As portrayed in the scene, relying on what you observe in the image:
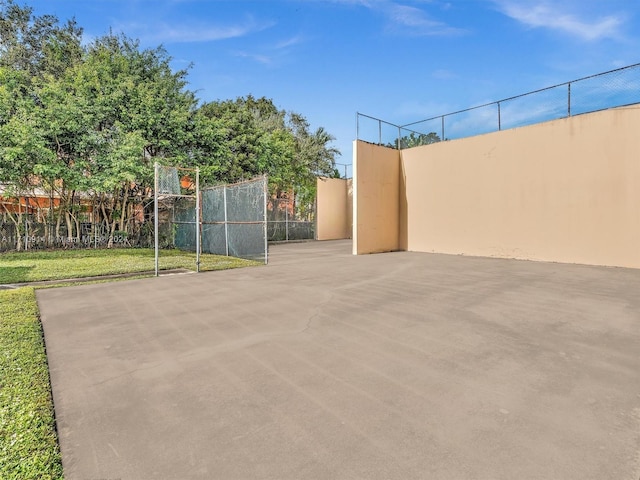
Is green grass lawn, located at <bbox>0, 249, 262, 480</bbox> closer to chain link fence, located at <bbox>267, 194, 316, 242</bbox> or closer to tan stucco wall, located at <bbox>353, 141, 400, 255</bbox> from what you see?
tan stucco wall, located at <bbox>353, 141, 400, 255</bbox>

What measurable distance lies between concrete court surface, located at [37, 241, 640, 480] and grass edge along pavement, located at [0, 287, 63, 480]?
78mm

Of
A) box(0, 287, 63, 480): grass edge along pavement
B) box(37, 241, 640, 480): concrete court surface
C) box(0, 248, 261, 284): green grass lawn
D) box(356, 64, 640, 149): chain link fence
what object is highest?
box(356, 64, 640, 149): chain link fence

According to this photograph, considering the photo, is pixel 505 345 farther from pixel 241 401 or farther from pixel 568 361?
pixel 241 401

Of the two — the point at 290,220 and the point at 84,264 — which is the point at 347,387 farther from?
the point at 290,220

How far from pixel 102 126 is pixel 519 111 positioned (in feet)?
43.6

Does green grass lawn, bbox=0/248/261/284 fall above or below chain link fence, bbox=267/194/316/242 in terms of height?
below

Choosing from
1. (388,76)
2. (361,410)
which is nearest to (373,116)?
(388,76)

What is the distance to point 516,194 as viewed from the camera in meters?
10.1

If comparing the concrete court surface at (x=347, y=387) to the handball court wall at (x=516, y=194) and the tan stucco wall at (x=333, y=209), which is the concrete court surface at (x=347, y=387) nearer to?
the handball court wall at (x=516, y=194)

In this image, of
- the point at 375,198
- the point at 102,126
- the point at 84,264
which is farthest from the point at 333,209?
the point at 84,264

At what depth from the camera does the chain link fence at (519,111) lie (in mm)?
8312

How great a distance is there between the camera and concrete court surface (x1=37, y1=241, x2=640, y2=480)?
62.6 inches

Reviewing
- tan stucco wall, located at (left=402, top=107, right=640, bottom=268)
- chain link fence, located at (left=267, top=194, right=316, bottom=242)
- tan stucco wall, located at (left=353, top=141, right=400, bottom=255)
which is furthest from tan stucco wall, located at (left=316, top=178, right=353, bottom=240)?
tan stucco wall, located at (left=402, top=107, right=640, bottom=268)

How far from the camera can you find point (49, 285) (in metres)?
6.09
